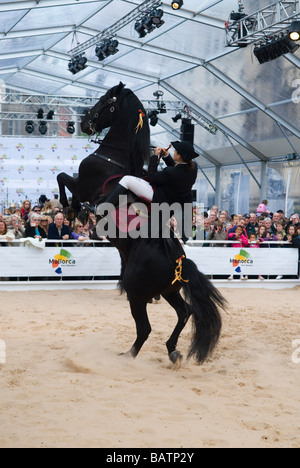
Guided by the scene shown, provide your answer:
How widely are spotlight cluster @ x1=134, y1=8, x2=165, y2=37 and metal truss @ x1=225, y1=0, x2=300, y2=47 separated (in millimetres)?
1550

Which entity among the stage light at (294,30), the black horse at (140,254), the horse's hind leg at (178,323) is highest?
the stage light at (294,30)

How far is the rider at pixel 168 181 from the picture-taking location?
15.4 feet

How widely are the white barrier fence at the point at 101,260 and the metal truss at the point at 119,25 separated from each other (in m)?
5.68

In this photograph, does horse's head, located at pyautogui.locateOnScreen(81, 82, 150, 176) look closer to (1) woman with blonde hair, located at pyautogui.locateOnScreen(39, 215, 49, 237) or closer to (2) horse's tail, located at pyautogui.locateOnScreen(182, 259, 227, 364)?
(2) horse's tail, located at pyautogui.locateOnScreen(182, 259, 227, 364)

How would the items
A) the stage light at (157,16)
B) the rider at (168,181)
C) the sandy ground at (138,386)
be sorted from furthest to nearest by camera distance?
the stage light at (157,16), the rider at (168,181), the sandy ground at (138,386)

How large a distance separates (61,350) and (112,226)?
1.49 m

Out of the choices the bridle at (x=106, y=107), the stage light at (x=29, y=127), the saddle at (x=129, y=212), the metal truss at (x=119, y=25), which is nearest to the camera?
the saddle at (x=129, y=212)

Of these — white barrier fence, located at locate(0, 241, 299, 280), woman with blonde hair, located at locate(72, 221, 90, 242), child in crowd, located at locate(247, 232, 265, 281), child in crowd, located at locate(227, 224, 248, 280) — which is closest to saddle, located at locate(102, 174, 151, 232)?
white barrier fence, located at locate(0, 241, 299, 280)

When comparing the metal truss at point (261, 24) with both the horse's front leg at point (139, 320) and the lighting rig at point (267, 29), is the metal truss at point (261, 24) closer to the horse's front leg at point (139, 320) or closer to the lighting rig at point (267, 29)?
the lighting rig at point (267, 29)

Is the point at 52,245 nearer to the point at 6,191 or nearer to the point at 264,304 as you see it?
the point at 264,304

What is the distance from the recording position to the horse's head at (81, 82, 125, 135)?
16.5 feet

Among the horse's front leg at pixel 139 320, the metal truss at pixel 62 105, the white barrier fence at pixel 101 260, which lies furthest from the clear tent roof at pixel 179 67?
the horse's front leg at pixel 139 320

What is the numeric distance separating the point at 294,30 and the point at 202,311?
293 inches

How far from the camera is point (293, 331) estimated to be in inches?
267
